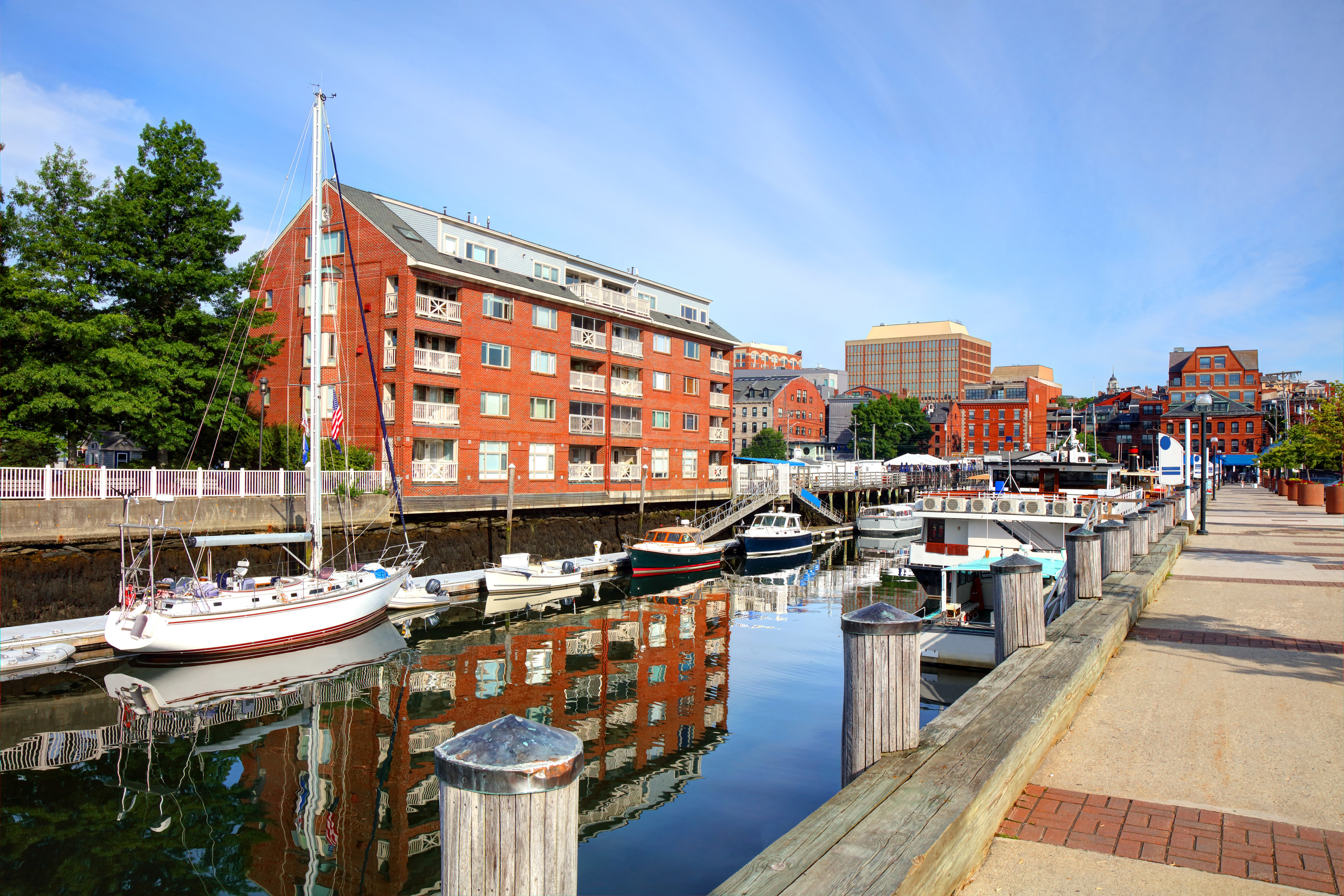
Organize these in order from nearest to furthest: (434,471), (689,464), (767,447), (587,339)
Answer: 1. (434,471)
2. (587,339)
3. (689,464)
4. (767,447)

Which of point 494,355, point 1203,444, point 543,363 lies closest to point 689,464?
point 543,363

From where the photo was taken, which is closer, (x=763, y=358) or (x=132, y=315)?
(x=132, y=315)

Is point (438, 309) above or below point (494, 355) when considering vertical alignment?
above

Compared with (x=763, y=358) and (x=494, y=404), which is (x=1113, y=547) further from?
(x=763, y=358)

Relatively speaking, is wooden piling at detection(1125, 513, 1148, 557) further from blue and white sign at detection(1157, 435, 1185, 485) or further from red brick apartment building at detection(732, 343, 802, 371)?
red brick apartment building at detection(732, 343, 802, 371)

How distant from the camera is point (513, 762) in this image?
310cm

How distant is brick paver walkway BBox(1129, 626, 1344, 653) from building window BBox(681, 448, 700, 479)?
41693mm

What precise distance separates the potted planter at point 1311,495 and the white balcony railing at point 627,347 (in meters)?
37.9

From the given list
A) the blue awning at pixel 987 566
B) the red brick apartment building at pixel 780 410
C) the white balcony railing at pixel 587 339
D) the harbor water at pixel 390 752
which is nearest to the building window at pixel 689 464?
the white balcony railing at pixel 587 339

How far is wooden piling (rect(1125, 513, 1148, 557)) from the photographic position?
699 inches

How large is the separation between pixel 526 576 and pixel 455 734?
14710 millimetres

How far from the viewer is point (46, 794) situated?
499 inches

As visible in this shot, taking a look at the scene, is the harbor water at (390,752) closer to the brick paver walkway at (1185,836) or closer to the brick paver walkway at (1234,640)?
the brick paver walkway at (1234,640)

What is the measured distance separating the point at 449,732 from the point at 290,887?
550 centimetres
